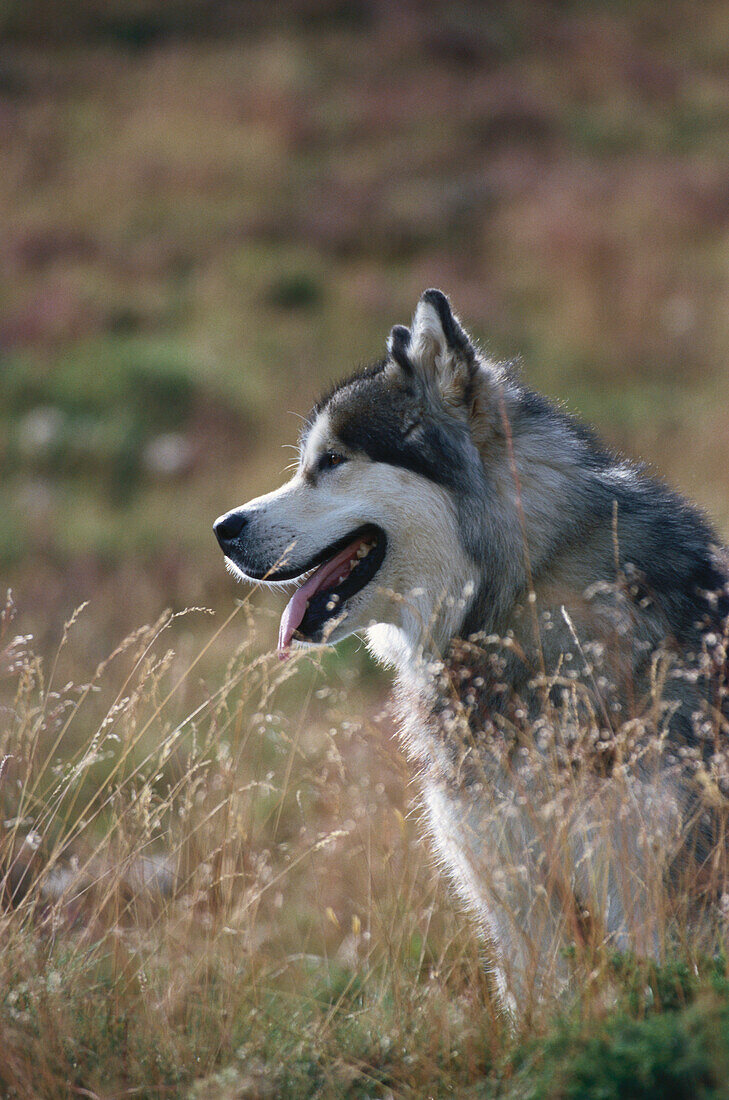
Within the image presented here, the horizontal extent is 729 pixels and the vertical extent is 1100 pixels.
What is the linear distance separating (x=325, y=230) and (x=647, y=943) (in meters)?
14.1

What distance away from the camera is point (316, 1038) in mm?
2533

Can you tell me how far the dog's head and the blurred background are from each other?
3.92 m

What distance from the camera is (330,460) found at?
3.52 metres

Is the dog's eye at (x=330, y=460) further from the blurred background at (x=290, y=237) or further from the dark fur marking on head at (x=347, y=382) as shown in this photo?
the blurred background at (x=290, y=237)

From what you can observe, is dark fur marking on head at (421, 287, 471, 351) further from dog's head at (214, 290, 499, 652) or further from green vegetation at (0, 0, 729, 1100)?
green vegetation at (0, 0, 729, 1100)

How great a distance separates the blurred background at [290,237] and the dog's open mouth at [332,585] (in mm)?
3977

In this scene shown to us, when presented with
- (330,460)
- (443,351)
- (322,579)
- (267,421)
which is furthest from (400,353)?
(267,421)

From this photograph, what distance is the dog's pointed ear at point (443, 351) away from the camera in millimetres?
3262

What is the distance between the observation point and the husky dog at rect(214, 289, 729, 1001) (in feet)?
9.53

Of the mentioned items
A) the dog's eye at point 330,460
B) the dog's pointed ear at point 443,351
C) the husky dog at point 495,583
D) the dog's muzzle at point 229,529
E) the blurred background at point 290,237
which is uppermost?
the blurred background at point 290,237

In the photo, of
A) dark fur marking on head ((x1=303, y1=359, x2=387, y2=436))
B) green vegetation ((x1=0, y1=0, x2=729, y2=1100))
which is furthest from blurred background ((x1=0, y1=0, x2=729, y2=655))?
dark fur marking on head ((x1=303, y1=359, x2=387, y2=436))

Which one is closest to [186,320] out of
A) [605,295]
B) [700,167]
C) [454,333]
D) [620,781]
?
[605,295]

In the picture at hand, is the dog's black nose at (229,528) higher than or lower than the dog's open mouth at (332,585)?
higher

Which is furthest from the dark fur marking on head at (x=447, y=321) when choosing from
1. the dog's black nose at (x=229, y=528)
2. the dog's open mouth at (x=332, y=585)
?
Answer: the dog's black nose at (x=229, y=528)
